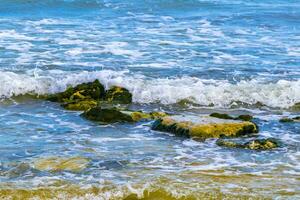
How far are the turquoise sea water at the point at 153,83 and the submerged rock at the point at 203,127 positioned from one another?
19 centimetres

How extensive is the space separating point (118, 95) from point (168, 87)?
Result: 3.94ft

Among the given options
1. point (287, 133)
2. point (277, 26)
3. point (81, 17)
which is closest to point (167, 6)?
point (81, 17)

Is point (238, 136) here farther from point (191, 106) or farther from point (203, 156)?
point (191, 106)

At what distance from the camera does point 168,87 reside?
1406cm

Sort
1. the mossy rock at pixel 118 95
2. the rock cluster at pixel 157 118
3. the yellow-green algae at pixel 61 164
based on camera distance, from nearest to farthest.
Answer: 1. the yellow-green algae at pixel 61 164
2. the rock cluster at pixel 157 118
3. the mossy rock at pixel 118 95

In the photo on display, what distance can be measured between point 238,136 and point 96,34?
11683 mm

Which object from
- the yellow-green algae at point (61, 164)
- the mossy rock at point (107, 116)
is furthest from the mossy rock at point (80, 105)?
the yellow-green algae at point (61, 164)

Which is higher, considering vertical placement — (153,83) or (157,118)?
(153,83)

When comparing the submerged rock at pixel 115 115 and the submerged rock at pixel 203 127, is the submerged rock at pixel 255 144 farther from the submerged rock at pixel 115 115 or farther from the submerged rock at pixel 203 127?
the submerged rock at pixel 115 115

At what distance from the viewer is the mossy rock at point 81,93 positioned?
42.9 feet

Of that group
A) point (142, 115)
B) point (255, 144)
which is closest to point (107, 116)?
point (142, 115)

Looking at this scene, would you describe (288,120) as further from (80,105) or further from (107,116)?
(80,105)

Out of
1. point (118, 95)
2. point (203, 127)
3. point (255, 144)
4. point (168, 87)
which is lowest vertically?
point (255, 144)

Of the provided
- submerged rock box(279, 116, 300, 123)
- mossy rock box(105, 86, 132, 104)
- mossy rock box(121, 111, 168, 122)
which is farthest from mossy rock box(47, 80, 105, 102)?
submerged rock box(279, 116, 300, 123)
